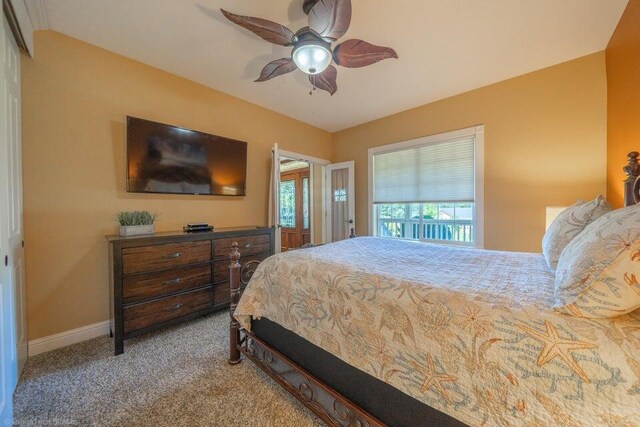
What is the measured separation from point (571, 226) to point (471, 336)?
4.24 feet

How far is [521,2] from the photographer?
1.79m

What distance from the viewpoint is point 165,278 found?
2.21 m

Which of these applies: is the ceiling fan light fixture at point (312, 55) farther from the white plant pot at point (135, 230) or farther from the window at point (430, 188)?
the window at point (430, 188)

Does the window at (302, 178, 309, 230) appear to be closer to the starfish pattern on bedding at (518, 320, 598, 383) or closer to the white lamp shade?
the white lamp shade

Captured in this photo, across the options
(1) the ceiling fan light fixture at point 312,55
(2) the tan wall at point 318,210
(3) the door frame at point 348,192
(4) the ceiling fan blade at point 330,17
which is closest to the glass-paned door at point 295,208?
(2) the tan wall at point 318,210

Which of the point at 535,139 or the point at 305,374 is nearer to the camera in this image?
the point at 305,374

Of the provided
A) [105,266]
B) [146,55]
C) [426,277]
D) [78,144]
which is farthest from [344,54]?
[105,266]

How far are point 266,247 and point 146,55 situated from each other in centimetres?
238

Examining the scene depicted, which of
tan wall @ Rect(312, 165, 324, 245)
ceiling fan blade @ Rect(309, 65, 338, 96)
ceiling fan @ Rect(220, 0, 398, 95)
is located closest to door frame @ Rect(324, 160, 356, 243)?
tan wall @ Rect(312, 165, 324, 245)

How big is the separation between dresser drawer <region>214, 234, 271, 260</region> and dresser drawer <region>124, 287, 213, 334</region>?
0.40m

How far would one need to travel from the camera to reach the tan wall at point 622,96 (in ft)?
5.91

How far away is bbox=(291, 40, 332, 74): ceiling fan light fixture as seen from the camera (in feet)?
5.64

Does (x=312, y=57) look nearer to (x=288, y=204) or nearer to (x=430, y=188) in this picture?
(x=430, y=188)

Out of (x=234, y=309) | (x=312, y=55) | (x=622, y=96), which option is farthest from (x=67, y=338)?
(x=622, y=96)
